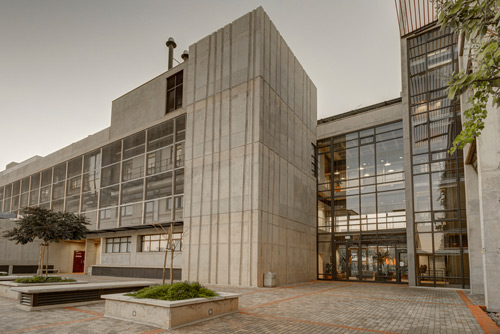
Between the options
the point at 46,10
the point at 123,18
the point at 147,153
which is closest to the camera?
the point at 46,10

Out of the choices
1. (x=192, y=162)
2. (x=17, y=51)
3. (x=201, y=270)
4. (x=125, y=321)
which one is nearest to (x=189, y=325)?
(x=125, y=321)

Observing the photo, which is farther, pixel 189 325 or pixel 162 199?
pixel 162 199

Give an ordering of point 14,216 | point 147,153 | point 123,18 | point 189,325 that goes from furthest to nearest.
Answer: point 14,216, point 147,153, point 123,18, point 189,325

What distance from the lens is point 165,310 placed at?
28.4 ft

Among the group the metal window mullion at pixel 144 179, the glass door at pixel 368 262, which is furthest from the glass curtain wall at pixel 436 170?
the metal window mullion at pixel 144 179

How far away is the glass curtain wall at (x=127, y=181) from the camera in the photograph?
26781 millimetres

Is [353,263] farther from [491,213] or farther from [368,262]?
[491,213]

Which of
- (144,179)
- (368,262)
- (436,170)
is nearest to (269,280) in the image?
(368,262)

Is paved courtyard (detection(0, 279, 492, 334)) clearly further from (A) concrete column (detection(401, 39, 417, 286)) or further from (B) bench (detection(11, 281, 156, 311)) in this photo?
(A) concrete column (detection(401, 39, 417, 286))

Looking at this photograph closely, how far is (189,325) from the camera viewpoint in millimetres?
8945

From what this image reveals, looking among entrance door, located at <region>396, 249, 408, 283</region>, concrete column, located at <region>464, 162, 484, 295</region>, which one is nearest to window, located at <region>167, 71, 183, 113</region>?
entrance door, located at <region>396, 249, 408, 283</region>

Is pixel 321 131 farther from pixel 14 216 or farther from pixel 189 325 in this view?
pixel 14 216

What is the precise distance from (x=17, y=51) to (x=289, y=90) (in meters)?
17.0

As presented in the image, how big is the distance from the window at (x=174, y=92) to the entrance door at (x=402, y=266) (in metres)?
18.7
